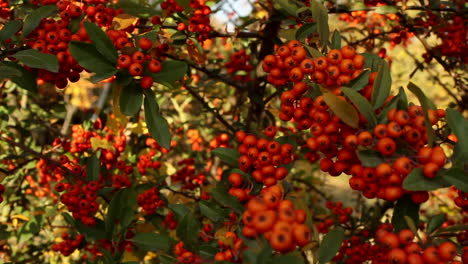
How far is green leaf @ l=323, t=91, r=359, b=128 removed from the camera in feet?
5.32

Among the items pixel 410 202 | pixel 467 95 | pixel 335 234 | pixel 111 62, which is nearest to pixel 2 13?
pixel 111 62

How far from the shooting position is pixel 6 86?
4.98m

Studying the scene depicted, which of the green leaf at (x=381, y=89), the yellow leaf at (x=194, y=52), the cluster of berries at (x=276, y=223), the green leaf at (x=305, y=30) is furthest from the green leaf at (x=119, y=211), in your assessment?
the green leaf at (x=381, y=89)

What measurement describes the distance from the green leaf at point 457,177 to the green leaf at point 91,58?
1.58 meters

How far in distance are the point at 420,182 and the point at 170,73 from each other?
1.28 m

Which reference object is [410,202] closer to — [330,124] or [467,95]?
[330,124]

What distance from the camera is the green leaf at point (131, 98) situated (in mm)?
2036

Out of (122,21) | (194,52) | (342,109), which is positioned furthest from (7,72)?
(194,52)

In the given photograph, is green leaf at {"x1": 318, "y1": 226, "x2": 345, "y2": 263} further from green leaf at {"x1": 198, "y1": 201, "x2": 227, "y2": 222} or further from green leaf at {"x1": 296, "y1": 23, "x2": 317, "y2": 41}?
green leaf at {"x1": 296, "y1": 23, "x2": 317, "y2": 41}

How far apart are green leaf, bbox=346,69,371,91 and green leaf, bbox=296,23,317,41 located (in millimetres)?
692

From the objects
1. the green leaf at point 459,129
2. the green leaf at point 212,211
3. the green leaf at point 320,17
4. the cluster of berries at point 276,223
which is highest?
the green leaf at point 320,17

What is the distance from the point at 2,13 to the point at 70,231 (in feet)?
7.06

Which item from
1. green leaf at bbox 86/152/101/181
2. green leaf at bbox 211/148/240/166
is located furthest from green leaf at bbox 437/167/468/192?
green leaf at bbox 86/152/101/181

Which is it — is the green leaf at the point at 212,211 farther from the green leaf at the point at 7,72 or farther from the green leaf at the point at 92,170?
the green leaf at the point at 92,170
